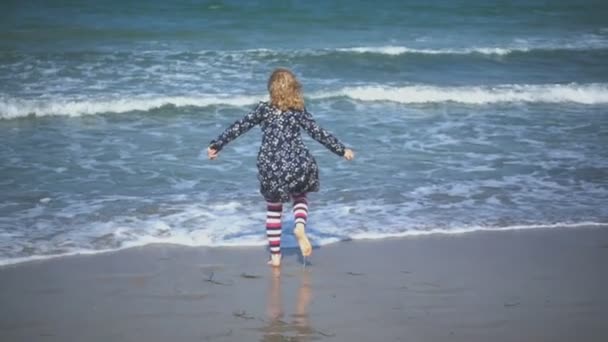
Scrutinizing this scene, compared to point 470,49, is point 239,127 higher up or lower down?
higher up

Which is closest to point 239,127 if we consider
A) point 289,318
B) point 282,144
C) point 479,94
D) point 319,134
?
point 282,144

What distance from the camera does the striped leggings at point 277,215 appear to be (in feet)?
21.4

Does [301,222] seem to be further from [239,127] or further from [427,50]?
[427,50]

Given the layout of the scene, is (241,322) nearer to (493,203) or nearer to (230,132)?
(230,132)

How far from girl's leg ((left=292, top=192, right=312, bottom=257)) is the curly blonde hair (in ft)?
2.14

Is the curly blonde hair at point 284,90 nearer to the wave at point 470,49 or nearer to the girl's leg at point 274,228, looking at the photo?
the girl's leg at point 274,228

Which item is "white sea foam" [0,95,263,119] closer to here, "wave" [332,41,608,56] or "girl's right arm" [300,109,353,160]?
"wave" [332,41,608,56]

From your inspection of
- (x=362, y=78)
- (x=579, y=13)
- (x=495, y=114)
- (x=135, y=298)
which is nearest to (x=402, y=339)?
(x=135, y=298)

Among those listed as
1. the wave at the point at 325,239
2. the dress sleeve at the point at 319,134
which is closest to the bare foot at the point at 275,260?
the wave at the point at 325,239

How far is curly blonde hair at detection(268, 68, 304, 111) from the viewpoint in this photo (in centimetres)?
628

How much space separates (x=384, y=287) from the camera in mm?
6254

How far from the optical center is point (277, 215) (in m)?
6.61

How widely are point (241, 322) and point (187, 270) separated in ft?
3.85

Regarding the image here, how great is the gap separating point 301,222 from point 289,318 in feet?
3.29
